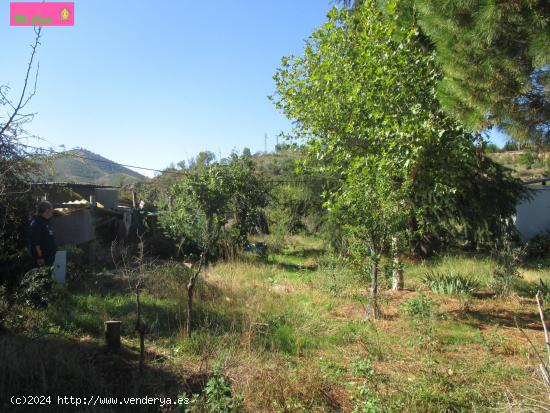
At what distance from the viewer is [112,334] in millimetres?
4164

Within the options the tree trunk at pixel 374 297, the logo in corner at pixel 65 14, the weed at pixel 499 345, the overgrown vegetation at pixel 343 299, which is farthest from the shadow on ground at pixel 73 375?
the logo in corner at pixel 65 14

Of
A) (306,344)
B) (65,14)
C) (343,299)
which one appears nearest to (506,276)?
(343,299)

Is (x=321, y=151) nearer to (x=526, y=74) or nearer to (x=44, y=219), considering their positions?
(x=526, y=74)

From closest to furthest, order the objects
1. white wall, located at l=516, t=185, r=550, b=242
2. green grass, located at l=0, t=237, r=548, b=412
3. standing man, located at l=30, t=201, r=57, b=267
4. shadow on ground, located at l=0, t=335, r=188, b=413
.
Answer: shadow on ground, located at l=0, t=335, r=188, b=413 < green grass, located at l=0, t=237, r=548, b=412 < standing man, located at l=30, t=201, r=57, b=267 < white wall, located at l=516, t=185, r=550, b=242

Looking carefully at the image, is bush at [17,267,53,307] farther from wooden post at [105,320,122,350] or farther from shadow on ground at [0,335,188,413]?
wooden post at [105,320,122,350]

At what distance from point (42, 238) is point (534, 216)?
66.7 ft

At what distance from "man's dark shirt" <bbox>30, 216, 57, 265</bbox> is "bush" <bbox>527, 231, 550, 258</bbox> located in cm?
1655

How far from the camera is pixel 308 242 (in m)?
19.9

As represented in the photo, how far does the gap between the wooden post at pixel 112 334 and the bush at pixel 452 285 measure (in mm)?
6506

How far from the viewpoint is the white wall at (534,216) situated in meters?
18.4

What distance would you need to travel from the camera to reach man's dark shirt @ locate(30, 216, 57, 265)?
5.68m

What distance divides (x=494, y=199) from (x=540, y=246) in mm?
5649

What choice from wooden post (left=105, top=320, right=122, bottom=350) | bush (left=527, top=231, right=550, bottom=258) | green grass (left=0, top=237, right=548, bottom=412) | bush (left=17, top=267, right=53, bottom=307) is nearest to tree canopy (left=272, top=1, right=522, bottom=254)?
green grass (left=0, top=237, right=548, bottom=412)

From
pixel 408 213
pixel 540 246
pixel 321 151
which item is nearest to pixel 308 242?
pixel 540 246
